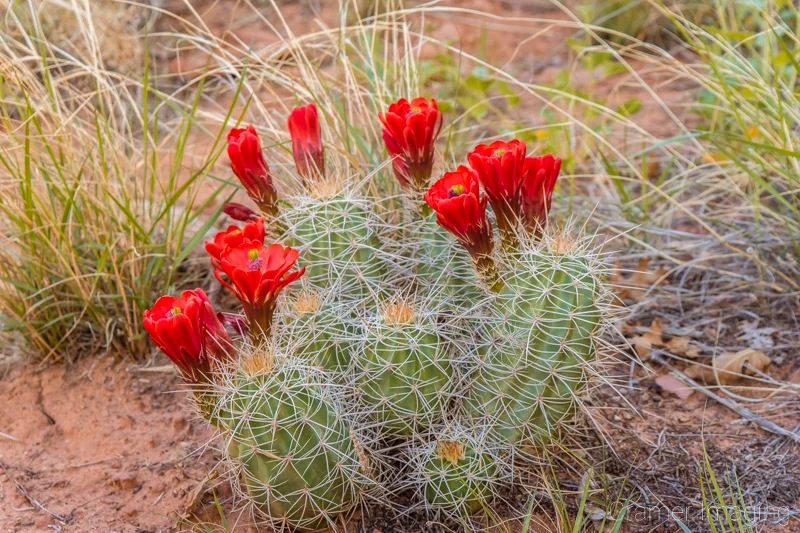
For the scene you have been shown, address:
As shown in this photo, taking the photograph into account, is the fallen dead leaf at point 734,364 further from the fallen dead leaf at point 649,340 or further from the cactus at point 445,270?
the cactus at point 445,270

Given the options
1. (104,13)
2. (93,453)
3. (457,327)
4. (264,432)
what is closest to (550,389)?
(457,327)

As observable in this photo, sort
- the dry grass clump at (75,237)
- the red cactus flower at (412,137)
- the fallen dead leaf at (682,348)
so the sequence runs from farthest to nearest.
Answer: the fallen dead leaf at (682,348)
the dry grass clump at (75,237)
the red cactus flower at (412,137)

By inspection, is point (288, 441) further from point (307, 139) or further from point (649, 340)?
point (649, 340)

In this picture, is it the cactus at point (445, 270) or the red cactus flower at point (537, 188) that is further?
the cactus at point (445, 270)

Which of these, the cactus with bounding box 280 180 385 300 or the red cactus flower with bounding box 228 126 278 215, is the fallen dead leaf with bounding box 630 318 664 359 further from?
the red cactus flower with bounding box 228 126 278 215

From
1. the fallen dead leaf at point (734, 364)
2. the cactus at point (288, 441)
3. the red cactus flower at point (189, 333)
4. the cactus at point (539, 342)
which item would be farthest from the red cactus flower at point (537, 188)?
the fallen dead leaf at point (734, 364)

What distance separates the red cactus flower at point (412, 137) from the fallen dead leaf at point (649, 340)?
1074 mm

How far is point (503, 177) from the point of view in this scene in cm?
205

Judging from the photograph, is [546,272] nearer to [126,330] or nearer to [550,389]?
[550,389]

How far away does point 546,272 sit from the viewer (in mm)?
2014

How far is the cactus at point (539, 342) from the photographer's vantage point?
200 centimetres

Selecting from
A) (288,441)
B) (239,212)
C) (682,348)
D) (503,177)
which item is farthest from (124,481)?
(682,348)

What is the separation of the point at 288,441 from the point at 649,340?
1572 mm

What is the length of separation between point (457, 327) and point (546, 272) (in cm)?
Answer: 29
